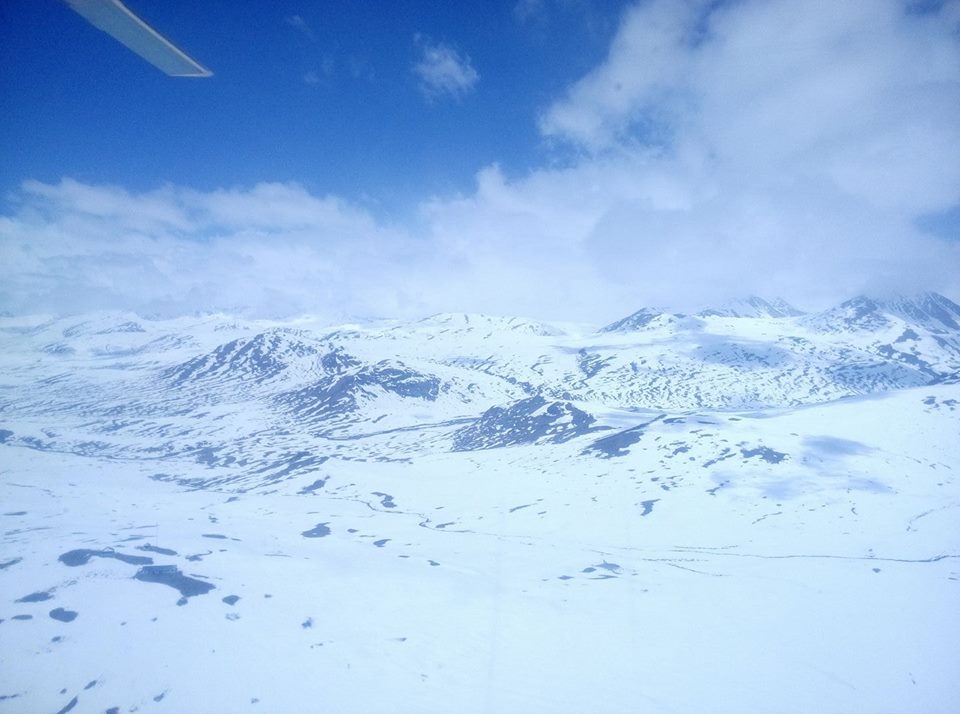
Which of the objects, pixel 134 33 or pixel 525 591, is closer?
pixel 134 33

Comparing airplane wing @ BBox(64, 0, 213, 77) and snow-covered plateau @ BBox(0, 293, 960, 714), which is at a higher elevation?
airplane wing @ BBox(64, 0, 213, 77)

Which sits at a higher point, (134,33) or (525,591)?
(134,33)

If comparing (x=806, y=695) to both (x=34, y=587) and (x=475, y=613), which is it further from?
(x=34, y=587)

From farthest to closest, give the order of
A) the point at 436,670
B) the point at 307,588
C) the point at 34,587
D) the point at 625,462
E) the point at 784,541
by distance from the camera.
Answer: the point at 625,462
the point at 784,541
the point at 307,588
the point at 34,587
the point at 436,670

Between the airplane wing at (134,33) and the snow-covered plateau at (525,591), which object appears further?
the snow-covered plateau at (525,591)

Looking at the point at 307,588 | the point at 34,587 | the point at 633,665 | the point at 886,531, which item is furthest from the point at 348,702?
the point at 886,531

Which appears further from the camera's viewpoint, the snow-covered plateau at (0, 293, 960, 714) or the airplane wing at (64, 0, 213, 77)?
the snow-covered plateau at (0, 293, 960, 714)

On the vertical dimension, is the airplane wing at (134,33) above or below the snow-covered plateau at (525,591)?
above

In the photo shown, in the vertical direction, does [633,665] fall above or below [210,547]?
below
